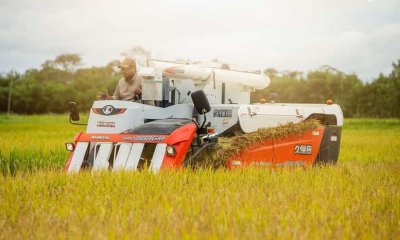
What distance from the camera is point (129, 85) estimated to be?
960 cm

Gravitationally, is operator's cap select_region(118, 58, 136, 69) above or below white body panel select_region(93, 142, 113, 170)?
above

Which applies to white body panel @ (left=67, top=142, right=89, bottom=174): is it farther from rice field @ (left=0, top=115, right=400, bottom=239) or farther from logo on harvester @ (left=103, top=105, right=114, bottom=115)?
rice field @ (left=0, top=115, right=400, bottom=239)

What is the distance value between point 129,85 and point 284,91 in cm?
3889

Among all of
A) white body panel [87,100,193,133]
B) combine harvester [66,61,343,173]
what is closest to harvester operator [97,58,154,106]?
combine harvester [66,61,343,173]

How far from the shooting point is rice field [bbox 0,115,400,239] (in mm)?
4574

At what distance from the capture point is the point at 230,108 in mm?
9578

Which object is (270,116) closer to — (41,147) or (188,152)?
(188,152)

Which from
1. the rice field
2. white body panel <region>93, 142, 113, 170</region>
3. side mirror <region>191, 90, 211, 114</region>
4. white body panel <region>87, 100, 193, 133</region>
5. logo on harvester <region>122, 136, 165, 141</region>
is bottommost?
the rice field

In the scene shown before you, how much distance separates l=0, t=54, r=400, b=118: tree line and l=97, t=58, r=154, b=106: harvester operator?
2834cm

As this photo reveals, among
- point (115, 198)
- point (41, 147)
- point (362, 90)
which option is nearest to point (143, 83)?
point (115, 198)

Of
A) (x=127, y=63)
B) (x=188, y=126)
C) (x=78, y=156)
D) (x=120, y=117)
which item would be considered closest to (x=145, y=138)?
(x=188, y=126)

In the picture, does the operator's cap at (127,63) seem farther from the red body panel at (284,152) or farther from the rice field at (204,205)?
the rice field at (204,205)

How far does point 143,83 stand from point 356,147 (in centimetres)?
785

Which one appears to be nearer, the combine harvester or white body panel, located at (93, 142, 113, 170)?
the combine harvester
